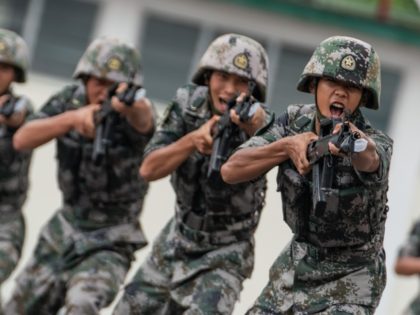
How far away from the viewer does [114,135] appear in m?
11.7

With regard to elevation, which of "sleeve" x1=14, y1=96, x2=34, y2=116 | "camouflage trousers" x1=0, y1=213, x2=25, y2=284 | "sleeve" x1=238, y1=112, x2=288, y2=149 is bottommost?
"camouflage trousers" x1=0, y1=213, x2=25, y2=284

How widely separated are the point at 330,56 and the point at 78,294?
2824 mm

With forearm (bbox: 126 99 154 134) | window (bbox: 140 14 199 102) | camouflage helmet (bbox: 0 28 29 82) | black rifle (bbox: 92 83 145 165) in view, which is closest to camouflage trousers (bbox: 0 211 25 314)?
camouflage helmet (bbox: 0 28 29 82)

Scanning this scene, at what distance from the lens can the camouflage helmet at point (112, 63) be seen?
12.0 meters

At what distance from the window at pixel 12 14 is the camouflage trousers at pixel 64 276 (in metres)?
7.99

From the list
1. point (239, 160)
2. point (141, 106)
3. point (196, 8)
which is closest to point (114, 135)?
point (141, 106)

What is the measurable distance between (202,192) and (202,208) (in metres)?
0.10

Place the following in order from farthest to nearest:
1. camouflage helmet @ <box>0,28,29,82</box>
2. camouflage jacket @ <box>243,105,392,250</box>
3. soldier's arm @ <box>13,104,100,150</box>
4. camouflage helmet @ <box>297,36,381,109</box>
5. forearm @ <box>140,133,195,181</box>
Result: camouflage helmet @ <box>0,28,29,82</box> < soldier's arm @ <box>13,104,100,150</box> < forearm @ <box>140,133,195,181</box> < camouflage helmet @ <box>297,36,381,109</box> < camouflage jacket @ <box>243,105,392,250</box>

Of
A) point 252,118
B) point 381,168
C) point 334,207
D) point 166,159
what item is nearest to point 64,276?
point 166,159

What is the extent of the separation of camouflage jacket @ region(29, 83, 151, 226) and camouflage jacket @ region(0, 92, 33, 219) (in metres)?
0.52

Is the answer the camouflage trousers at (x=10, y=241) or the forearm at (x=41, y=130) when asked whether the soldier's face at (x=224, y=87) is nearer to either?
the forearm at (x=41, y=130)

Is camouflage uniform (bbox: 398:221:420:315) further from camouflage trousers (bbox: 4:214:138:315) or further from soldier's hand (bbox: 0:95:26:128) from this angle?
soldier's hand (bbox: 0:95:26:128)

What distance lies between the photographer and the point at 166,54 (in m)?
20.3

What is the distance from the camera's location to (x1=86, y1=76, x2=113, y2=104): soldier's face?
12016 millimetres
